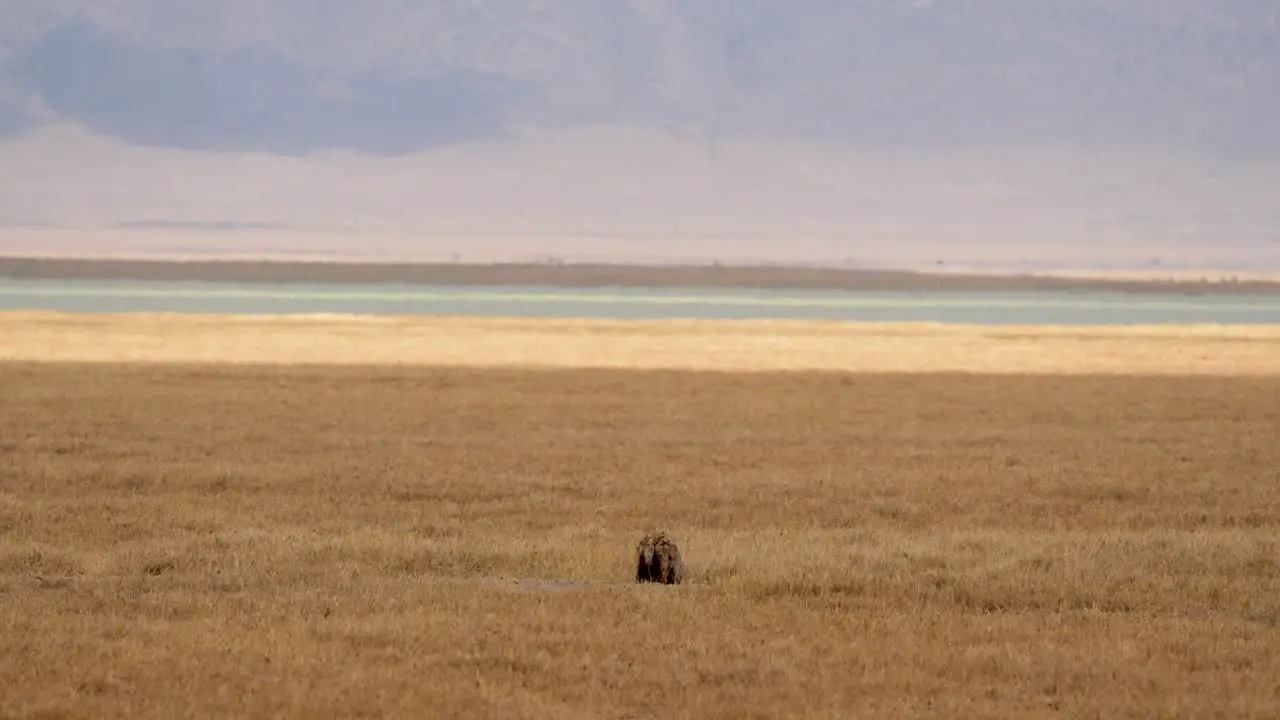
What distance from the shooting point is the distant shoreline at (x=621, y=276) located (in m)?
125

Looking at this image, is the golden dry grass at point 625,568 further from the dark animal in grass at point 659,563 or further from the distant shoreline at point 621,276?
the distant shoreline at point 621,276

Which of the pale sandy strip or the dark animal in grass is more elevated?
the dark animal in grass

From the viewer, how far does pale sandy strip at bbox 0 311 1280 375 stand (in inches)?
1746

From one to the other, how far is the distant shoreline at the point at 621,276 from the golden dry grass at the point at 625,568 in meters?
97.3

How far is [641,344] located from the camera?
51.5 meters

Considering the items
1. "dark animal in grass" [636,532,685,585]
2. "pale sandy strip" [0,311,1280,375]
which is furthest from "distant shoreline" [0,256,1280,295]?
"dark animal in grass" [636,532,685,585]

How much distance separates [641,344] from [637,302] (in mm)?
38999

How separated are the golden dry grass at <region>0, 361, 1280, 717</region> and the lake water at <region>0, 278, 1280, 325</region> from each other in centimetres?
4619

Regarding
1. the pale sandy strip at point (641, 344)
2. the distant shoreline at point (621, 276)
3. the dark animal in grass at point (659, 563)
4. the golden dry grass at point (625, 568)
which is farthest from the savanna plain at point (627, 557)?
the distant shoreline at point (621, 276)

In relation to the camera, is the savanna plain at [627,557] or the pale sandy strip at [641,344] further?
the pale sandy strip at [641,344]

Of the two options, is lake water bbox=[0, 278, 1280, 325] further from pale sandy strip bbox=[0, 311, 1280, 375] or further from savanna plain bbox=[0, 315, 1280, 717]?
savanna plain bbox=[0, 315, 1280, 717]

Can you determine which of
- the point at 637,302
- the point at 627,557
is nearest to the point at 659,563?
the point at 627,557

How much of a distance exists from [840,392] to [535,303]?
171ft

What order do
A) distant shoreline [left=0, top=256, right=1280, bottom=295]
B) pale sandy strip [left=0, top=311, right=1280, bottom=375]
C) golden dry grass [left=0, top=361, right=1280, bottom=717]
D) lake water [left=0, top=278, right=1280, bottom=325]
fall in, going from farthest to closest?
distant shoreline [left=0, top=256, right=1280, bottom=295], lake water [left=0, top=278, right=1280, bottom=325], pale sandy strip [left=0, top=311, right=1280, bottom=375], golden dry grass [left=0, top=361, right=1280, bottom=717]
